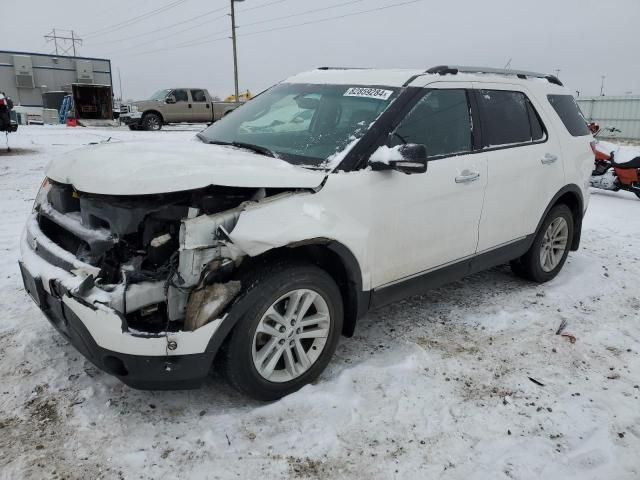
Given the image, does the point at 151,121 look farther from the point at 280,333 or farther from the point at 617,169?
the point at 280,333

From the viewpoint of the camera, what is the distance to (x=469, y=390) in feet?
10.1

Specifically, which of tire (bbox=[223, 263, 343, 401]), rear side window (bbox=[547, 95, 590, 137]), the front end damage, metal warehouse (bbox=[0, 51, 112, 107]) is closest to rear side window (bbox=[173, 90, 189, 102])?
metal warehouse (bbox=[0, 51, 112, 107])

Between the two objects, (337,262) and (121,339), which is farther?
(337,262)

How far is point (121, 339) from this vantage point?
7.73 feet

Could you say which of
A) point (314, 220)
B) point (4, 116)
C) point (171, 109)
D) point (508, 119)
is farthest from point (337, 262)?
point (171, 109)

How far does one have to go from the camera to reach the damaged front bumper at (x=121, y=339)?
2.37 m

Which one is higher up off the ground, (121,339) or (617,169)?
(121,339)

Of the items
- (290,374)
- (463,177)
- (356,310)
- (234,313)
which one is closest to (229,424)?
(290,374)

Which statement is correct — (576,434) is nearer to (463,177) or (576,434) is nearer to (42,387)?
(463,177)

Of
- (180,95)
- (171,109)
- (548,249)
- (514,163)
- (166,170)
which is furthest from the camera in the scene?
(180,95)

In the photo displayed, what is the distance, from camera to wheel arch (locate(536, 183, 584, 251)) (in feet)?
14.9

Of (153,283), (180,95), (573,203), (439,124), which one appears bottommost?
(573,203)

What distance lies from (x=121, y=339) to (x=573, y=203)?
426 cm

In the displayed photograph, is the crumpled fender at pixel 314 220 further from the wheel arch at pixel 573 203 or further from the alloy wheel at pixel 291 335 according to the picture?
the wheel arch at pixel 573 203
